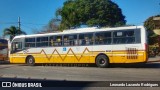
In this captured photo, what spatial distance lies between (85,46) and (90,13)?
27.5 metres

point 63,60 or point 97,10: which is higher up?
point 97,10

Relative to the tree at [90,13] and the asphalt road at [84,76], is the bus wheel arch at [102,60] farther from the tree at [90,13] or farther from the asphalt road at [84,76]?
the tree at [90,13]

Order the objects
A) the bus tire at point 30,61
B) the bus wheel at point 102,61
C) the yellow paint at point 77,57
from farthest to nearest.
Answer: the bus tire at point 30,61
the bus wheel at point 102,61
the yellow paint at point 77,57

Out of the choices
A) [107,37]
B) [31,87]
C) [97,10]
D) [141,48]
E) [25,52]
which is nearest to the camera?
[31,87]

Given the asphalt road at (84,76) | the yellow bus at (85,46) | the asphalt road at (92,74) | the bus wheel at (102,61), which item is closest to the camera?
the asphalt road at (84,76)

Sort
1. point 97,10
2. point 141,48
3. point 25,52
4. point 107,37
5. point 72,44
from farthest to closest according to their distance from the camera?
point 97,10 → point 25,52 → point 72,44 → point 107,37 → point 141,48

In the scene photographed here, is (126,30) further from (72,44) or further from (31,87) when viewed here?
(31,87)

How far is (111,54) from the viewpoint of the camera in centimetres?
2430

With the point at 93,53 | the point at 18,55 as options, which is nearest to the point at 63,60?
the point at 93,53

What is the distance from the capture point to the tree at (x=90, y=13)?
5197 cm

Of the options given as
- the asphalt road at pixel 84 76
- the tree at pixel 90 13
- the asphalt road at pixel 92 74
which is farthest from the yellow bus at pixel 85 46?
the tree at pixel 90 13

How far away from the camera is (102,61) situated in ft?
81.5

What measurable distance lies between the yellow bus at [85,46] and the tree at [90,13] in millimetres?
22151

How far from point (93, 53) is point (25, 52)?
714 cm
